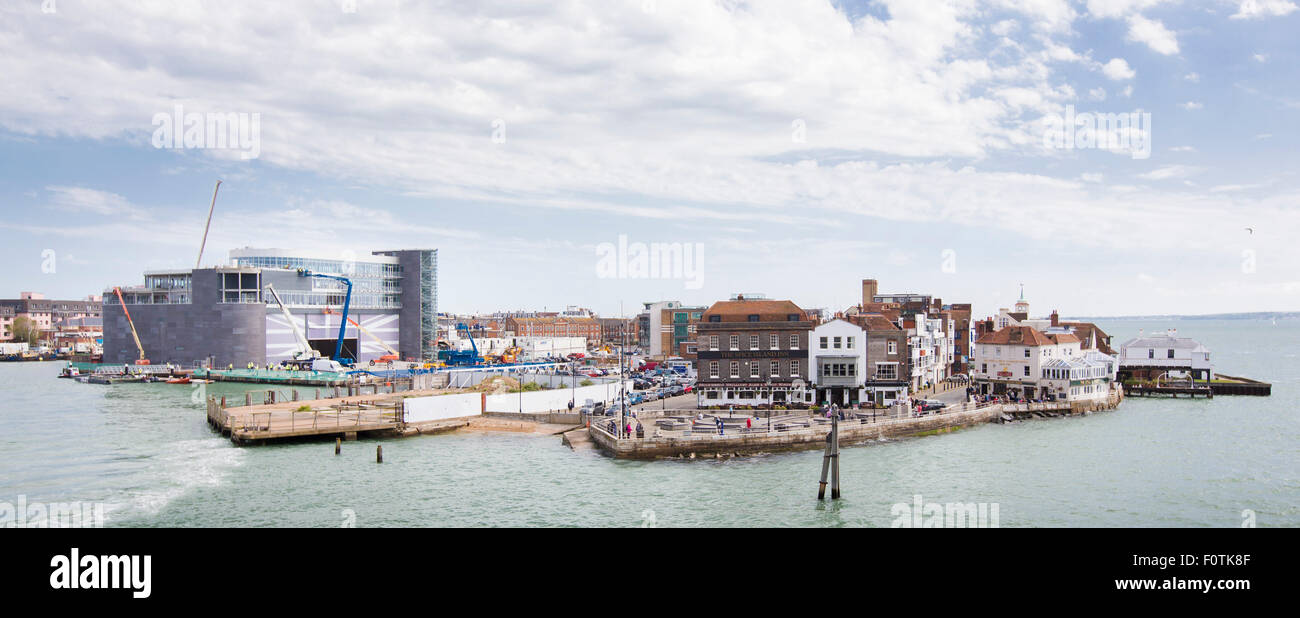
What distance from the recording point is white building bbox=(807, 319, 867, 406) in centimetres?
5684

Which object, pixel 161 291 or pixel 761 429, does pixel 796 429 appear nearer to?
pixel 761 429

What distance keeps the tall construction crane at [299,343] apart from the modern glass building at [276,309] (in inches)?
17.4

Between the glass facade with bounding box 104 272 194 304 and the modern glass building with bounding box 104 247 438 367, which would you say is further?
the glass facade with bounding box 104 272 194 304

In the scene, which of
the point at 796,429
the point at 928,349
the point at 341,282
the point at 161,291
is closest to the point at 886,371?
the point at 928,349

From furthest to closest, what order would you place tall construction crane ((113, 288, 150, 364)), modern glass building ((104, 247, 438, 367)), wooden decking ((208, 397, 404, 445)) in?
tall construction crane ((113, 288, 150, 364))
modern glass building ((104, 247, 438, 367))
wooden decking ((208, 397, 404, 445))

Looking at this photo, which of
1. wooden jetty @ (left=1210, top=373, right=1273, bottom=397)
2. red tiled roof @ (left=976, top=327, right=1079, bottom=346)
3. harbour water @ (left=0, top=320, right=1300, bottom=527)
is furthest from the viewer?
wooden jetty @ (left=1210, top=373, right=1273, bottom=397)

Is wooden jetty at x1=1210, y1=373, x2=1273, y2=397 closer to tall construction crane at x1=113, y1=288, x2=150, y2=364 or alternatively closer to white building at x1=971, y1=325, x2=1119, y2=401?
white building at x1=971, y1=325, x2=1119, y2=401

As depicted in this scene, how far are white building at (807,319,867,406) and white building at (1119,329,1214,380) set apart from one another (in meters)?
42.9

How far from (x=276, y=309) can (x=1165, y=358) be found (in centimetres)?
10235

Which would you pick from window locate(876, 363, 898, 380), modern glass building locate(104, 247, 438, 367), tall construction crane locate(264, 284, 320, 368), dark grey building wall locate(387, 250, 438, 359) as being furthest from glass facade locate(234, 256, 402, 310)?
window locate(876, 363, 898, 380)

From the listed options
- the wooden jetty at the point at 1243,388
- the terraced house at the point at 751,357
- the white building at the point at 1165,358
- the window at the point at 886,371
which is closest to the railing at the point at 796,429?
the window at the point at 886,371

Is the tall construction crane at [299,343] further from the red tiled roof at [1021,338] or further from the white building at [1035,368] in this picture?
the red tiled roof at [1021,338]
